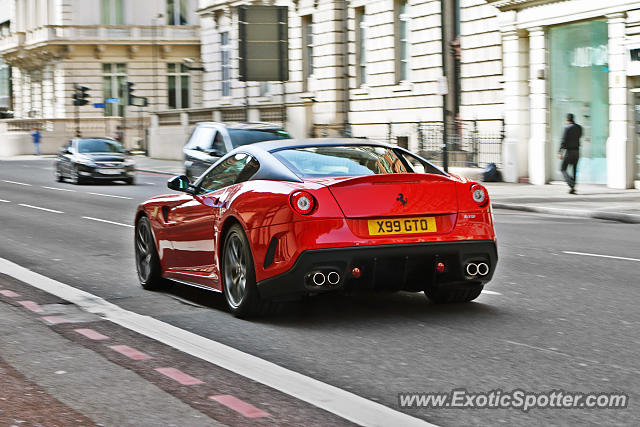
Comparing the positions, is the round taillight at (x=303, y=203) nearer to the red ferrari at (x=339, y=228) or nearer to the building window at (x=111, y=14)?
the red ferrari at (x=339, y=228)

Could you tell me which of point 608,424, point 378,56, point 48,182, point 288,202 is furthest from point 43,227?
point 378,56

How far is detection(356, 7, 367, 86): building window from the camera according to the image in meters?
37.5

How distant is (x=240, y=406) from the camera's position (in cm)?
516

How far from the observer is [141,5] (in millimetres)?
70938

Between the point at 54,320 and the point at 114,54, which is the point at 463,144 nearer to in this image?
the point at 54,320

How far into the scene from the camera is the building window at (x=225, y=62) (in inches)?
1897

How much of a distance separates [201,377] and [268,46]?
25256 mm

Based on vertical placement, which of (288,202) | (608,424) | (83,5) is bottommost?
(608,424)

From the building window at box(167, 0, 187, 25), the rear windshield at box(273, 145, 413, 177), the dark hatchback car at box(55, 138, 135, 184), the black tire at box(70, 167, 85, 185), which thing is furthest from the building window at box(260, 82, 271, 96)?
the rear windshield at box(273, 145, 413, 177)

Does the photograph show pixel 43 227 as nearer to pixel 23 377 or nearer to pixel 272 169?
pixel 272 169

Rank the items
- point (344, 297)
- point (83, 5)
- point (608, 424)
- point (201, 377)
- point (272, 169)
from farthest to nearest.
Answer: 1. point (83, 5)
2. point (344, 297)
3. point (272, 169)
4. point (201, 377)
5. point (608, 424)

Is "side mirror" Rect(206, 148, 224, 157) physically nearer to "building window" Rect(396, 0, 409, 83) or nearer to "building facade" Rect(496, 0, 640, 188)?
"building facade" Rect(496, 0, 640, 188)

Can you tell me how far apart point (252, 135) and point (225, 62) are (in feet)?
89.1

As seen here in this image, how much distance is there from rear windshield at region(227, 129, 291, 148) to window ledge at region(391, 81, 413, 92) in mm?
12741
